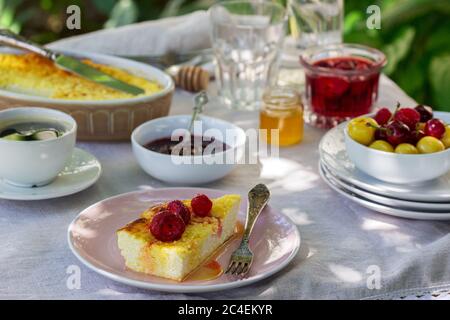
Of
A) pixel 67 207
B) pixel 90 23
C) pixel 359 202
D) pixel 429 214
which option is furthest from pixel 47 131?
A: pixel 90 23

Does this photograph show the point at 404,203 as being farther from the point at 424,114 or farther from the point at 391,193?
the point at 424,114

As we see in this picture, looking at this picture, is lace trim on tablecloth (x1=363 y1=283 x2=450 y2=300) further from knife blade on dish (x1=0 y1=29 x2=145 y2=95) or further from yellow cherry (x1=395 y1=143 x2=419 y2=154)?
knife blade on dish (x1=0 y1=29 x2=145 y2=95)

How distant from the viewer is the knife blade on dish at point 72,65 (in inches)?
69.7

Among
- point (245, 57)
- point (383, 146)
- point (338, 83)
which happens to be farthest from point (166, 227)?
point (245, 57)

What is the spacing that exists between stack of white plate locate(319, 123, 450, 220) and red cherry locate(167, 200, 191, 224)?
33cm

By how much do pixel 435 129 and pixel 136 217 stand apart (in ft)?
1.80

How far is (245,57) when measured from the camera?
196 cm

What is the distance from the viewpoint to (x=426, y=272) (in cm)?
122

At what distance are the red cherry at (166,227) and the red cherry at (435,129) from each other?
0.52 m

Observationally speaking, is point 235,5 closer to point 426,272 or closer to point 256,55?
point 256,55

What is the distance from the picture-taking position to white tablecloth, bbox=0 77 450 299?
3.85 ft

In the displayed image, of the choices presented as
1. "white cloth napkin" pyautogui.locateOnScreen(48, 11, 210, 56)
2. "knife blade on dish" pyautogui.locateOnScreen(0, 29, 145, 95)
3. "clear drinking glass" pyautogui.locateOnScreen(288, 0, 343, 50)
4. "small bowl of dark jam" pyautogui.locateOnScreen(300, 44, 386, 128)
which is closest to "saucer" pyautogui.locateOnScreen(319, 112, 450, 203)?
"small bowl of dark jam" pyautogui.locateOnScreen(300, 44, 386, 128)

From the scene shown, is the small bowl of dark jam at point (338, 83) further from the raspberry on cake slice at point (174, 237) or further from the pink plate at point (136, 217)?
the raspberry on cake slice at point (174, 237)

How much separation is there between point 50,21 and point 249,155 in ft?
9.04
